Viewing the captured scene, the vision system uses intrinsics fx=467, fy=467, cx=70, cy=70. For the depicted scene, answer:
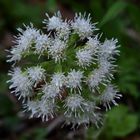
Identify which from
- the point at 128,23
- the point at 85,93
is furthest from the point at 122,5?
the point at 85,93

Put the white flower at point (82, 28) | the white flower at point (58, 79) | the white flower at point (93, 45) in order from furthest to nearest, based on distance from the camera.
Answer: the white flower at point (82, 28) → the white flower at point (93, 45) → the white flower at point (58, 79)

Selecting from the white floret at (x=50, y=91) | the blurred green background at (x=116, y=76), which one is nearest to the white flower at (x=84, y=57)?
the white floret at (x=50, y=91)

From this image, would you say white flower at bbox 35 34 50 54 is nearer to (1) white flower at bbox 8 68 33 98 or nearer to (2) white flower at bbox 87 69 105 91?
(1) white flower at bbox 8 68 33 98

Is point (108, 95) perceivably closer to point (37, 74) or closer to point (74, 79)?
point (74, 79)

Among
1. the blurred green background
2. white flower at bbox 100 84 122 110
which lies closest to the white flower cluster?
white flower at bbox 100 84 122 110

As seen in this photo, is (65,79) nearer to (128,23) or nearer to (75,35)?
(75,35)

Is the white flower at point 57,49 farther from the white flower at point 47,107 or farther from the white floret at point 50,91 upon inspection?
the white flower at point 47,107
